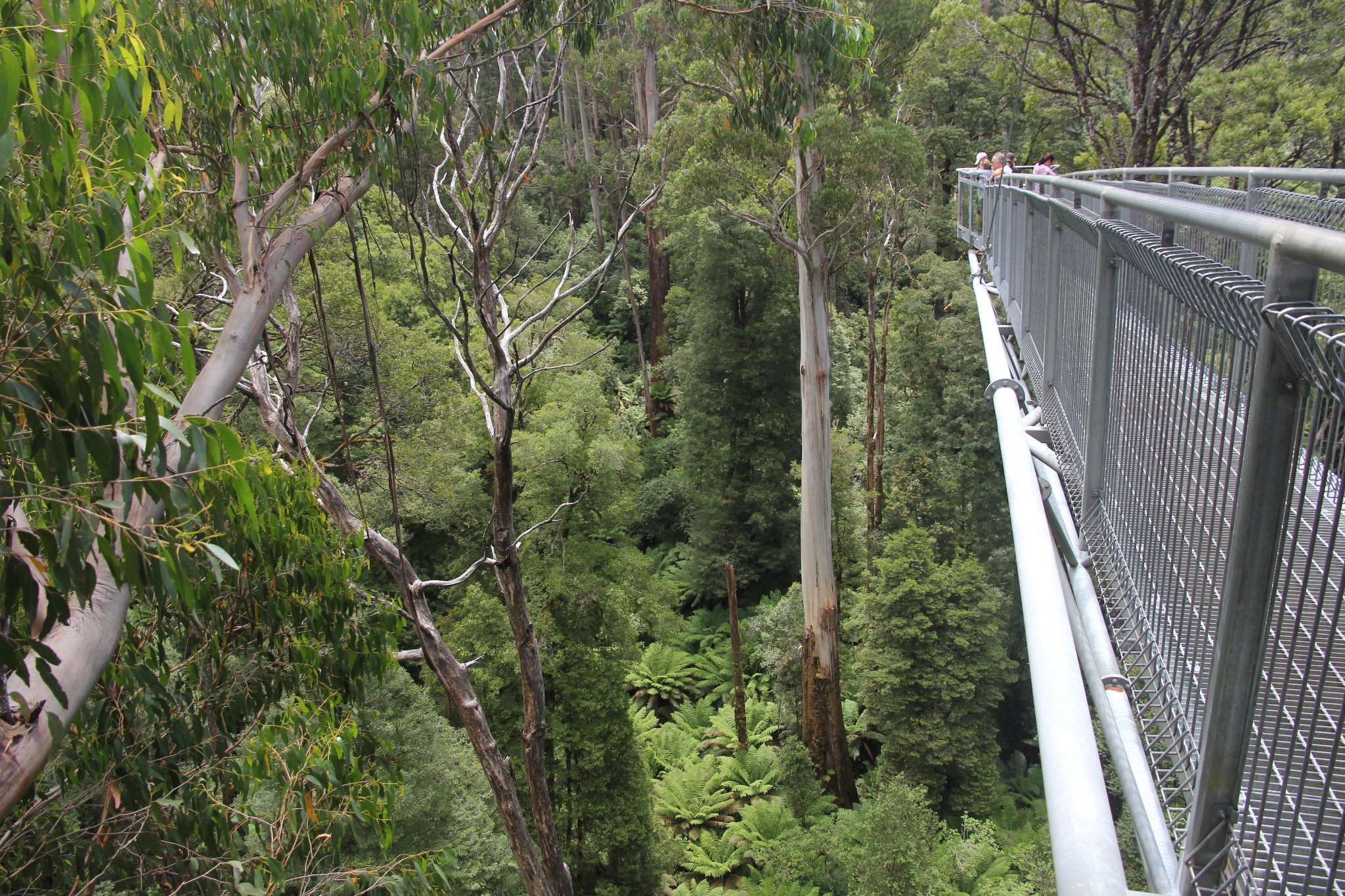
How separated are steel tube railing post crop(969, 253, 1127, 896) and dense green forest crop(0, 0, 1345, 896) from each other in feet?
5.40

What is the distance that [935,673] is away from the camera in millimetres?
12812

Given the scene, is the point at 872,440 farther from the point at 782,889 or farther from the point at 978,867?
the point at 782,889

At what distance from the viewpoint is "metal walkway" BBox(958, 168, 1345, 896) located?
1029mm

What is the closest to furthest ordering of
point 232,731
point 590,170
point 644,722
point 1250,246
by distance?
point 1250,246, point 232,731, point 644,722, point 590,170

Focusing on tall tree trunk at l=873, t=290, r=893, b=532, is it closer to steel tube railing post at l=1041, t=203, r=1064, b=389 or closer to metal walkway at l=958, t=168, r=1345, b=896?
steel tube railing post at l=1041, t=203, r=1064, b=389

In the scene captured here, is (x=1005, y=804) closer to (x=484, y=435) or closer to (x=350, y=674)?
(x=484, y=435)

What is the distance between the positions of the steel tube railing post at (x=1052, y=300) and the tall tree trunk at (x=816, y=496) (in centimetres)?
879

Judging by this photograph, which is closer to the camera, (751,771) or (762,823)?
(762,823)

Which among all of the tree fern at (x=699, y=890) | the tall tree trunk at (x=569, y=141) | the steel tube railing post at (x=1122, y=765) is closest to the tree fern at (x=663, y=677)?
the tree fern at (x=699, y=890)

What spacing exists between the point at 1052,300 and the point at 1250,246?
2.22ft

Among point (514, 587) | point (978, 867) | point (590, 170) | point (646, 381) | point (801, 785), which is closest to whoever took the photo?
A: point (514, 587)

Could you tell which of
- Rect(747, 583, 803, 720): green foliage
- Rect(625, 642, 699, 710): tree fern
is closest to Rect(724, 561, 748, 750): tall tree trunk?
Rect(747, 583, 803, 720): green foliage

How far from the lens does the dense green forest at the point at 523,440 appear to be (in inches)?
87.4

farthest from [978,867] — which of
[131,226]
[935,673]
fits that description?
[131,226]
